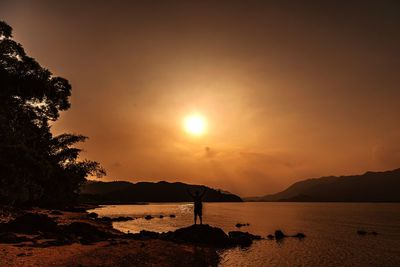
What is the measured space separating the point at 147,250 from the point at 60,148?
43.0 metres

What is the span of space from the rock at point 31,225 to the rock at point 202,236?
12.7 m

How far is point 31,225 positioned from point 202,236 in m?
17.1

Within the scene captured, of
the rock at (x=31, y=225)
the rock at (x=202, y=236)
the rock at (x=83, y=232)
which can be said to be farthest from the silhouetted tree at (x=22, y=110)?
the rock at (x=202, y=236)

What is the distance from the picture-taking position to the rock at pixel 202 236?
113 ft

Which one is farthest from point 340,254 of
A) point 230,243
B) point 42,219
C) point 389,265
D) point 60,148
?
point 60,148

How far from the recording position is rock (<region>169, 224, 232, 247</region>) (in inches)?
1355

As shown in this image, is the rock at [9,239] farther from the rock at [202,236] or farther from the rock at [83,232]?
the rock at [202,236]

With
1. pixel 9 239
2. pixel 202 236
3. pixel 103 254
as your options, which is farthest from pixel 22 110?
pixel 202 236

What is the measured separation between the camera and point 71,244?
24.8 metres

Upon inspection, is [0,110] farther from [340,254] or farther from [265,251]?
[340,254]

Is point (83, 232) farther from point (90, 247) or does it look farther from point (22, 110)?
point (22, 110)

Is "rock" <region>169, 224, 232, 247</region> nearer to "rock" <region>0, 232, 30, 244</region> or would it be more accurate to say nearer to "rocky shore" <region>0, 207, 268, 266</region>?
"rocky shore" <region>0, 207, 268, 266</region>

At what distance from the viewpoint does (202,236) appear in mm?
35000

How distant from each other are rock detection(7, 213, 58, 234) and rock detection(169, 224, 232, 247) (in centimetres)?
1272
